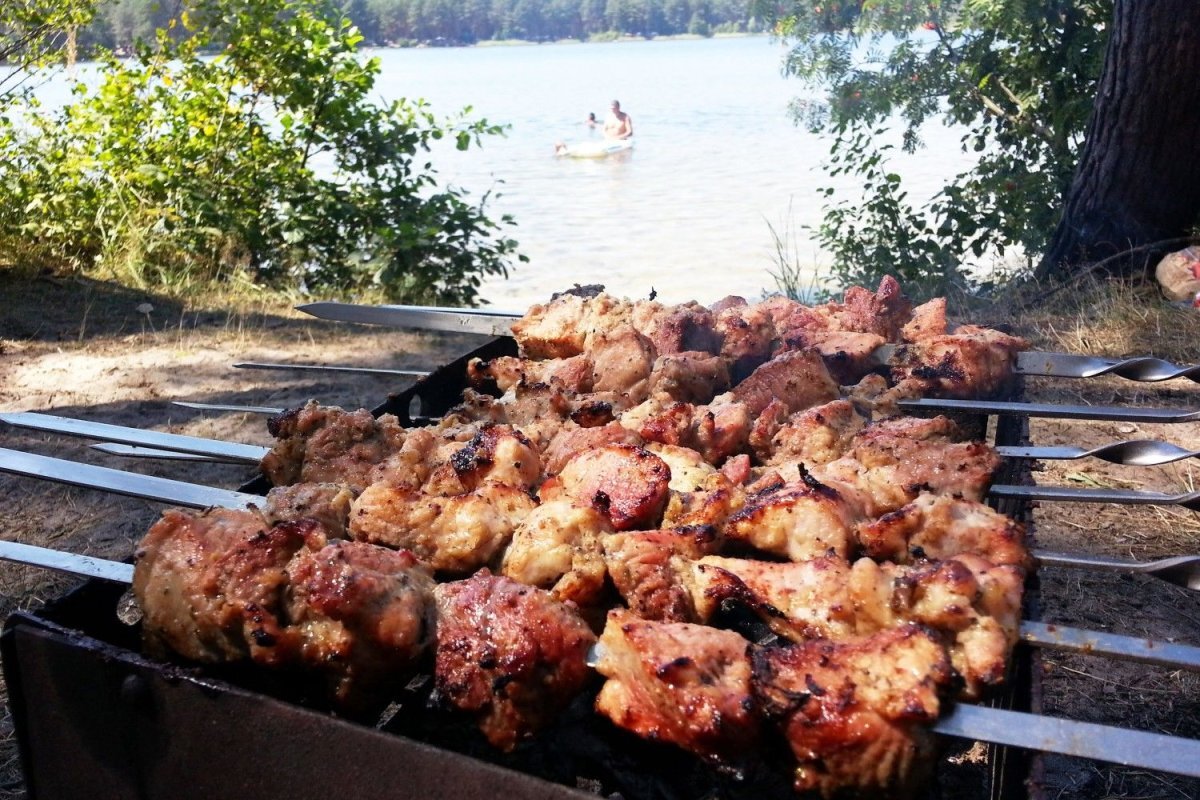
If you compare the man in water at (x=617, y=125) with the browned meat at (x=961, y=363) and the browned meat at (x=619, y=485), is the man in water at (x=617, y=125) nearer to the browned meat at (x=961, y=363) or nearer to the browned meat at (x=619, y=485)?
the browned meat at (x=961, y=363)

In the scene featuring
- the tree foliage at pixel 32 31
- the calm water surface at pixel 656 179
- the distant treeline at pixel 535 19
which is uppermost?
the distant treeline at pixel 535 19

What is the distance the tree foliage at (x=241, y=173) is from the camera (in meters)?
7.95

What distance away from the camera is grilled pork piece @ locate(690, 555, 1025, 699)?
1.61 metres

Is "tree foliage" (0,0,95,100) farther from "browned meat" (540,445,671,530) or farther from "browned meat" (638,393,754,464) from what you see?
"browned meat" (540,445,671,530)

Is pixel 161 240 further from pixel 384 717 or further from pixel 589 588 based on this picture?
pixel 589 588

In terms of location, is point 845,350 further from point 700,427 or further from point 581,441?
point 581,441

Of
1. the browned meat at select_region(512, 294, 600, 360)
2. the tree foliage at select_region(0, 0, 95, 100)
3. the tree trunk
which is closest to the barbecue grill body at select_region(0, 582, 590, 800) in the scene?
the browned meat at select_region(512, 294, 600, 360)

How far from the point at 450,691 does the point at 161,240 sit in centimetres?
731

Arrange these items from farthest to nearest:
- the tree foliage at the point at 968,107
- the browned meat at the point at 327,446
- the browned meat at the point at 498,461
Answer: the tree foliage at the point at 968,107, the browned meat at the point at 327,446, the browned meat at the point at 498,461

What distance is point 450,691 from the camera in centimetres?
166

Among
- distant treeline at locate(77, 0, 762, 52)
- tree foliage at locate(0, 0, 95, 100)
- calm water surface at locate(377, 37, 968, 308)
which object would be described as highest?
distant treeline at locate(77, 0, 762, 52)

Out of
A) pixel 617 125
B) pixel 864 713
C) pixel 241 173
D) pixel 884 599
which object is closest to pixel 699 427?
pixel 884 599

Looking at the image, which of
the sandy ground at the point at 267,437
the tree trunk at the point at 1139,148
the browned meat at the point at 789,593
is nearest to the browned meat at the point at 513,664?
the browned meat at the point at 789,593

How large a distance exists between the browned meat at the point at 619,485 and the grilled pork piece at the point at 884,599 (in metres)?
0.21
